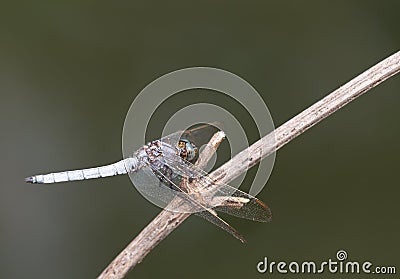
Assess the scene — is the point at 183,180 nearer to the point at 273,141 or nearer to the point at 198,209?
the point at 198,209

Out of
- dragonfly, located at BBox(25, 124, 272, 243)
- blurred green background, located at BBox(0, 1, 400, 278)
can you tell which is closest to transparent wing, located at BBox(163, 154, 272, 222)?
dragonfly, located at BBox(25, 124, 272, 243)

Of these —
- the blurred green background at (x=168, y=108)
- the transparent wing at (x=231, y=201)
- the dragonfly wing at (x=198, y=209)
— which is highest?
the blurred green background at (x=168, y=108)

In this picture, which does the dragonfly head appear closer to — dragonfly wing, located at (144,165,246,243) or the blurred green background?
dragonfly wing, located at (144,165,246,243)

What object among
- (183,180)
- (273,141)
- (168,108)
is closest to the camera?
(273,141)

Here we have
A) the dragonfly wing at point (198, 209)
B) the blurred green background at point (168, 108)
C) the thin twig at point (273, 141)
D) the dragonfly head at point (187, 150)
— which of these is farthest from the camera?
the blurred green background at point (168, 108)

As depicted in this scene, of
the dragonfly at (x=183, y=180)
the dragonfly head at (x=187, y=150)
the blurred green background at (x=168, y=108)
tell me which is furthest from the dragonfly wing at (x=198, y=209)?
the blurred green background at (x=168, y=108)

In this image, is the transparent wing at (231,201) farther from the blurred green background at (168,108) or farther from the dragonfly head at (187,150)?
the blurred green background at (168,108)

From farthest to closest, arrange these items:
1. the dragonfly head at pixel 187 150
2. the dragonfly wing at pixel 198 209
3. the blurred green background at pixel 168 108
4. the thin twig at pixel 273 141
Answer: the blurred green background at pixel 168 108 → the dragonfly head at pixel 187 150 → the dragonfly wing at pixel 198 209 → the thin twig at pixel 273 141

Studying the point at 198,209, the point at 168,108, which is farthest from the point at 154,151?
the point at 168,108
